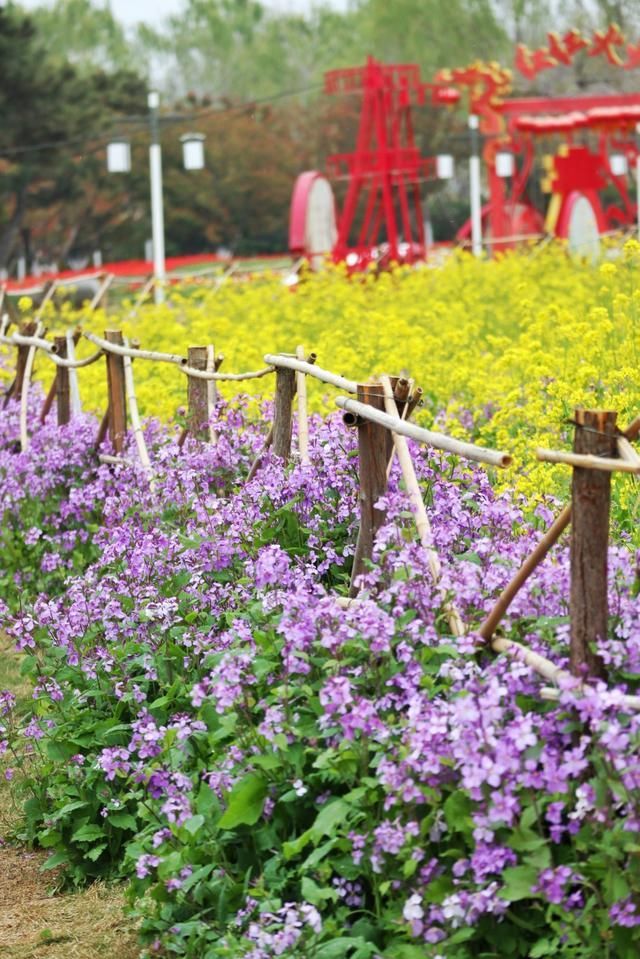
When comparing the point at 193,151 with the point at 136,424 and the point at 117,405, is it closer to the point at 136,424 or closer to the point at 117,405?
the point at 117,405

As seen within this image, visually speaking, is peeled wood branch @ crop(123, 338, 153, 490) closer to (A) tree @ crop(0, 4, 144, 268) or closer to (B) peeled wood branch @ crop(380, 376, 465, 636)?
(B) peeled wood branch @ crop(380, 376, 465, 636)

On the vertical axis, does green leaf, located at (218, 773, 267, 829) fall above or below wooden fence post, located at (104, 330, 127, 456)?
below

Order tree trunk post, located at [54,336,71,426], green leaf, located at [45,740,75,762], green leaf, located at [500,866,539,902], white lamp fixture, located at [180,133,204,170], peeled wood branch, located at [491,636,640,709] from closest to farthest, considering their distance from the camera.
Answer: green leaf, located at [500,866,539,902] → peeled wood branch, located at [491,636,640,709] → green leaf, located at [45,740,75,762] → tree trunk post, located at [54,336,71,426] → white lamp fixture, located at [180,133,204,170]

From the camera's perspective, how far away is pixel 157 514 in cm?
542

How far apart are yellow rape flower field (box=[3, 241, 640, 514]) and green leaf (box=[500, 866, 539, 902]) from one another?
2.97 feet

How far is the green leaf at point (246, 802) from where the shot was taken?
3.36 m

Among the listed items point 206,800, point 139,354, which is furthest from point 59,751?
point 139,354

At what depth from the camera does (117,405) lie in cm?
735

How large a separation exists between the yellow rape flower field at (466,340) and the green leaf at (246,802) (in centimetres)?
98

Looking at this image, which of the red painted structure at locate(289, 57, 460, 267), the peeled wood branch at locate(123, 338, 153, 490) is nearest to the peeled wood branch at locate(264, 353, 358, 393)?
the peeled wood branch at locate(123, 338, 153, 490)

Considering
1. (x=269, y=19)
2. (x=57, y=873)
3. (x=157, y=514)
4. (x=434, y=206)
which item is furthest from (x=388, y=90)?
(x=269, y=19)

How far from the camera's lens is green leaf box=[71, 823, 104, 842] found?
4.09 m

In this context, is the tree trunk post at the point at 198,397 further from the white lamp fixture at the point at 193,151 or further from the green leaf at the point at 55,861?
the white lamp fixture at the point at 193,151

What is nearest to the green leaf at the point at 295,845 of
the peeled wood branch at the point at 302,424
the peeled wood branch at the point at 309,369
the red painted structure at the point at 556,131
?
the peeled wood branch at the point at 309,369
